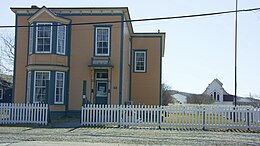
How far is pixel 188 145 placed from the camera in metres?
11.6

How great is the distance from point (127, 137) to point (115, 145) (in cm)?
213

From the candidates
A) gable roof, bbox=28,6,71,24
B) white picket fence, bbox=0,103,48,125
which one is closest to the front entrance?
gable roof, bbox=28,6,71,24

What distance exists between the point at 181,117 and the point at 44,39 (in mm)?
11004

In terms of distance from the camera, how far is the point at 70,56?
77.2 ft

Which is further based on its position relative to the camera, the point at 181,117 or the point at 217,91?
the point at 217,91

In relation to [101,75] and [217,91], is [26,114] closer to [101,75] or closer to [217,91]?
[101,75]

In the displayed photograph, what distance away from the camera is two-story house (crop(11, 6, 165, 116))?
22.3 m

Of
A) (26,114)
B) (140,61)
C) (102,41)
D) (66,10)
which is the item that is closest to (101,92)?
(102,41)

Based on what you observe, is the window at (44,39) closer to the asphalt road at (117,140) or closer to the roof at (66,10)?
the roof at (66,10)

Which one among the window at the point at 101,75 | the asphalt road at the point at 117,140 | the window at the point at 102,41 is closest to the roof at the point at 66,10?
the window at the point at 102,41

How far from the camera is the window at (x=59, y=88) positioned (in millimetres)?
22641

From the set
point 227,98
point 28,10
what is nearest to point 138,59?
point 28,10

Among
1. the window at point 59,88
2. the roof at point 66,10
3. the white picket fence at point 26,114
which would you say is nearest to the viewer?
the white picket fence at point 26,114

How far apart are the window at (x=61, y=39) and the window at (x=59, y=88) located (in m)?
1.62
